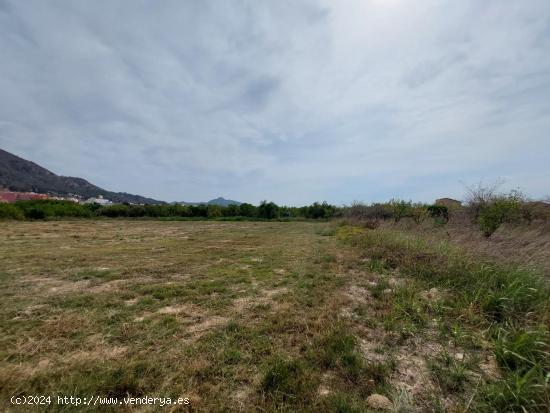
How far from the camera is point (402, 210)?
72.0 feet

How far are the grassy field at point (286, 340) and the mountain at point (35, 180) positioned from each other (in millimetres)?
112454

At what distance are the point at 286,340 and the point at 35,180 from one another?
142402 mm

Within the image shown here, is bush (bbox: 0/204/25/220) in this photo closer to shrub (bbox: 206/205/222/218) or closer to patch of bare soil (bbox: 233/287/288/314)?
shrub (bbox: 206/205/222/218)

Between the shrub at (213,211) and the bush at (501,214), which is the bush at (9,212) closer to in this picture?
the shrub at (213,211)

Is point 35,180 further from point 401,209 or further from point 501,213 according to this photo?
point 501,213

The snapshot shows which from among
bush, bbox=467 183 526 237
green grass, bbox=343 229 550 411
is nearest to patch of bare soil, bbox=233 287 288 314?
green grass, bbox=343 229 550 411

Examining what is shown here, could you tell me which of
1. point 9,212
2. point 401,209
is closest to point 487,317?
point 401,209

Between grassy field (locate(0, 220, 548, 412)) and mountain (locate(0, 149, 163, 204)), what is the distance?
369 feet

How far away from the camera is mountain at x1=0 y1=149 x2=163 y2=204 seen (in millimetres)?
89875

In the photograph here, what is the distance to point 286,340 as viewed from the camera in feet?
10.5

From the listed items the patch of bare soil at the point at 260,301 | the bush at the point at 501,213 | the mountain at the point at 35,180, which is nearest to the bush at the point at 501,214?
the bush at the point at 501,213

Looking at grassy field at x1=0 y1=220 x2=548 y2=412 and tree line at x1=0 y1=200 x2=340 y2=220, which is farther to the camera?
tree line at x1=0 y1=200 x2=340 y2=220

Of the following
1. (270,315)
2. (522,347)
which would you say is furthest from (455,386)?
(270,315)

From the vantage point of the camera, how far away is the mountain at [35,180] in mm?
89875
